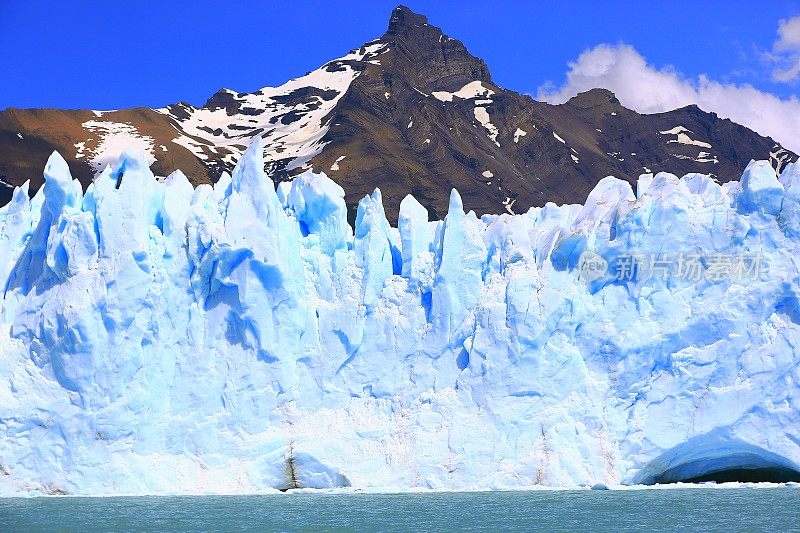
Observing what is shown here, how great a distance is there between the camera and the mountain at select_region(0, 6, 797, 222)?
82438mm

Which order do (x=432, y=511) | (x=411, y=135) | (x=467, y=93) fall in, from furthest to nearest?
1. (x=467, y=93)
2. (x=411, y=135)
3. (x=432, y=511)

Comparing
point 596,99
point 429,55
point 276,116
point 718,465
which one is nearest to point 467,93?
point 429,55

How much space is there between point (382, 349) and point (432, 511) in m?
5.77

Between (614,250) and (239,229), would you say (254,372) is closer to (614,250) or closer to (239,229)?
(239,229)

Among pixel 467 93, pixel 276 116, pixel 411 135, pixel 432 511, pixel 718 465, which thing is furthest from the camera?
pixel 276 116

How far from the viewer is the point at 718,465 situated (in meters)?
26.6

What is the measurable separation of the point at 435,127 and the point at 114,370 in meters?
67.8

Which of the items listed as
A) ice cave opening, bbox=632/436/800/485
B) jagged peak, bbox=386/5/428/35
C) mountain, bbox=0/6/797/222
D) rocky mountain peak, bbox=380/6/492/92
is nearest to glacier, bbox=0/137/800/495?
ice cave opening, bbox=632/436/800/485

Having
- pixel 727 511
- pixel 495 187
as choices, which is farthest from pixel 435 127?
pixel 727 511

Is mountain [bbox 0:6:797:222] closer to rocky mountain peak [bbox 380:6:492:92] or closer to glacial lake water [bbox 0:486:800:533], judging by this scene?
rocky mountain peak [bbox 380:6:492:92]

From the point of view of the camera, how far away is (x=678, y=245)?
86.0 feet

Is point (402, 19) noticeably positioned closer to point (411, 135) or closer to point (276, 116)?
point (276, 116)

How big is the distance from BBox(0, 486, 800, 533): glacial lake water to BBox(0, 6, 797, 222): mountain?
49.8m

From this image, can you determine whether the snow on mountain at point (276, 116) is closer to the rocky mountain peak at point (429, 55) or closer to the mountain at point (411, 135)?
the mountain at point (411, 135)
